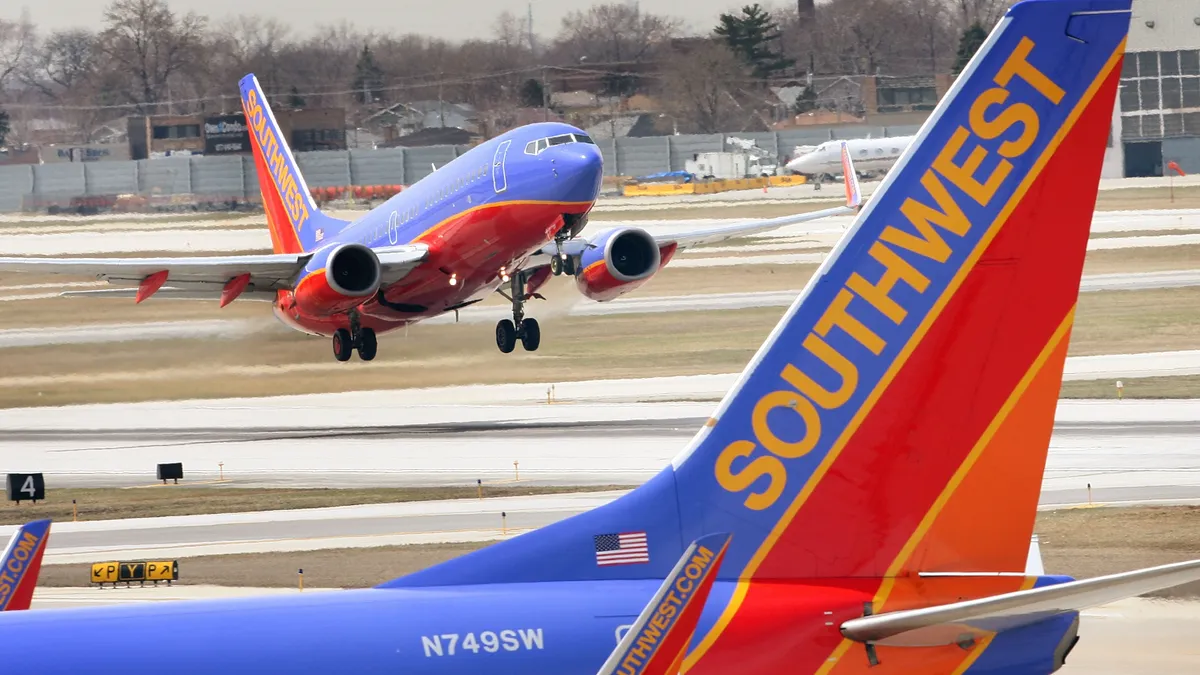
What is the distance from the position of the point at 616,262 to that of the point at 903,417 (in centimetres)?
3267

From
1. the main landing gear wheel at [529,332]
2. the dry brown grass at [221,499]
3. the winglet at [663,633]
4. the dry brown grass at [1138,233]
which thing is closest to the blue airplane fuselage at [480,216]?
the main landing gear wheel at [529,332]

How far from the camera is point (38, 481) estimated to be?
113 ft

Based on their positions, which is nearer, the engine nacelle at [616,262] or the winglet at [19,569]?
the winglet at [19,569]

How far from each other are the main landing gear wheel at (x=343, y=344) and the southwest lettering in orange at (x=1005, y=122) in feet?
121

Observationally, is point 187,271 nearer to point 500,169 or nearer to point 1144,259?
point 500,169

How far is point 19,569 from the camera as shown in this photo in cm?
930

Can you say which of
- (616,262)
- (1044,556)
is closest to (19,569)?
(1044,556)

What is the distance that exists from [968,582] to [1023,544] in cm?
35

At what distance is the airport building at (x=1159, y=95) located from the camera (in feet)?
309

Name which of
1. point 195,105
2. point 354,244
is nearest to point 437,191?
point 354,244

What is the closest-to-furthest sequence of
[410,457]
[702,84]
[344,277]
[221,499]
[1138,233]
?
[221,499], [410,457], [344,277], [1138,233], [702,84]

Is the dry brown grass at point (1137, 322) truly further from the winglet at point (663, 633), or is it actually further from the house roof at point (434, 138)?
the house roof at point (434, 138)

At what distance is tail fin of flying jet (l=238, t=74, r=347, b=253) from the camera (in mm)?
47562

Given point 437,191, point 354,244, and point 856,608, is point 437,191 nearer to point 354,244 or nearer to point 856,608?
point 354,244
